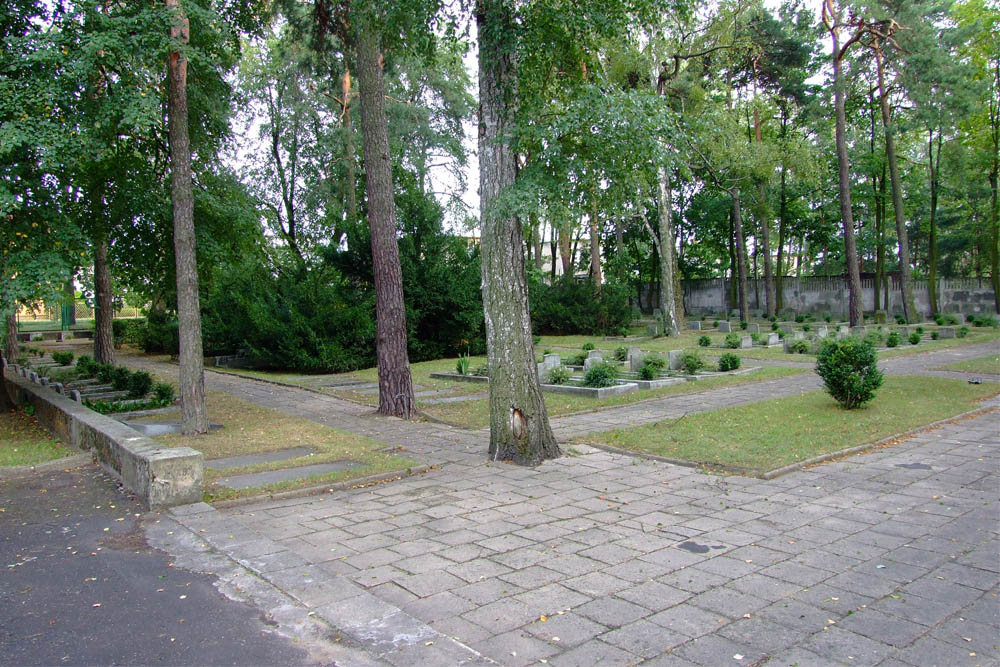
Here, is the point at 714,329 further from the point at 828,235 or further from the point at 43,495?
the point at 43,495

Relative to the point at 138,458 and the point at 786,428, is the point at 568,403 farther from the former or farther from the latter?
the point at 138,458

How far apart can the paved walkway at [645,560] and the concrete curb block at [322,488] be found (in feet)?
0.48

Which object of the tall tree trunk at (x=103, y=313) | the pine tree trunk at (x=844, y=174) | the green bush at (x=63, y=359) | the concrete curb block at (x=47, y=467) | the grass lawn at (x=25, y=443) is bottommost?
the concrete curb block at (x=47, y=467)

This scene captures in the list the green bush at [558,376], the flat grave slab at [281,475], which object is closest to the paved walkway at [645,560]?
the flat grave slab at [281,475]

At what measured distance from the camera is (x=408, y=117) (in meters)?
26.7

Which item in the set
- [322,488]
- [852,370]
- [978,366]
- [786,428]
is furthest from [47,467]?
[978,366]

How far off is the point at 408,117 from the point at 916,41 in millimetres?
18357

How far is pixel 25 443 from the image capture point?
925 cm

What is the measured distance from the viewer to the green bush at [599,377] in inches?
534

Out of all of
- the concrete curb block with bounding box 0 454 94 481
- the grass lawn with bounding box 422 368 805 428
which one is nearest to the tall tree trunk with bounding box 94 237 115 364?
the concrete curb block with bounding box 0 454 94 481

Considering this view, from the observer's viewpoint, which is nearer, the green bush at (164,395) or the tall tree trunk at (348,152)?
the green bush at (164,395)

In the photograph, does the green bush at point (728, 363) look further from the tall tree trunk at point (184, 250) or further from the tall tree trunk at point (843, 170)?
the tall tree trunk at point (843, 170)

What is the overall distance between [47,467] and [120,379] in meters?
6.95

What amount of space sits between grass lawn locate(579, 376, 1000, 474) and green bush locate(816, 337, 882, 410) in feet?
0.92
